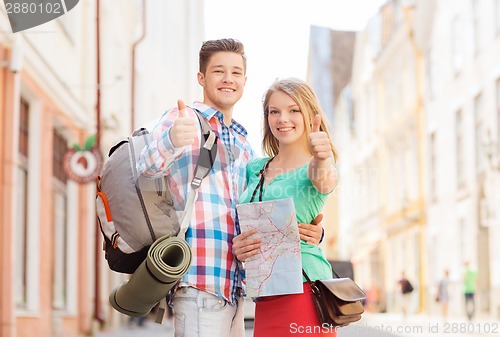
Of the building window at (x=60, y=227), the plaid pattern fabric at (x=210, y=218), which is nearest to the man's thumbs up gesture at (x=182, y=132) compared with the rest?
the plaid pattern fabric at (x=210, y=218)

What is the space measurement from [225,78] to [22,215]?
763 centimetres

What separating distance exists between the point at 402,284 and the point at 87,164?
389 inches

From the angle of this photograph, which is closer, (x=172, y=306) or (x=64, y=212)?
(x=172, y=306)

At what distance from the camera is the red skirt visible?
244 centimetres

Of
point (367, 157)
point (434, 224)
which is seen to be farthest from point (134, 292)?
point (367, 157)

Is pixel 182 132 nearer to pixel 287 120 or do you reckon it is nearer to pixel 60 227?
pixel 287 120

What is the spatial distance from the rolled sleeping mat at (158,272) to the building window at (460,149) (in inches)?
738

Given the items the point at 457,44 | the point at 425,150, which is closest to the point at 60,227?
the point at 457,44

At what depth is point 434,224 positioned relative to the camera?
23688 millimetres

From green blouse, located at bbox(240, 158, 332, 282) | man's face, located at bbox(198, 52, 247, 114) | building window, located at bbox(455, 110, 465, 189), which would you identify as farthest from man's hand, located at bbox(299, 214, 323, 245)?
building window, located at bbox(455, 110, 465, 189)

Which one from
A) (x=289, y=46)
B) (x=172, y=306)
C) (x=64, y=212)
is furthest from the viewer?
(x=64, y=212)

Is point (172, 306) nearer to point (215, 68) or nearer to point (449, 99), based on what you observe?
point (215, 68)

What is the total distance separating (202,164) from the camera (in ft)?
8.36

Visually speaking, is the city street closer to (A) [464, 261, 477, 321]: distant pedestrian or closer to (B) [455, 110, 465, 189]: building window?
(A) [464, 261, 477, 321]: distant pedestrian
